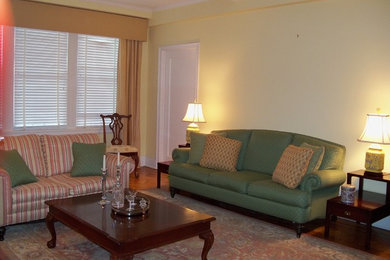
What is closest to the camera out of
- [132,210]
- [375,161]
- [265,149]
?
[132,210]

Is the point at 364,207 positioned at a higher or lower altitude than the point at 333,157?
lower

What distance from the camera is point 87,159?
15.4 feet

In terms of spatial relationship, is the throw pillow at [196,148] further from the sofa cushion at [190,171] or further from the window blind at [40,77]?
the window blind at [40,77]

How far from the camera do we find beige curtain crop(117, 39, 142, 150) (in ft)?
23.6

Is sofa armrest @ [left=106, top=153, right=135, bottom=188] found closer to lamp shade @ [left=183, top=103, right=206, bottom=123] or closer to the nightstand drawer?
lamp shade @ [left=183, top=103, right=206, bottom=123]

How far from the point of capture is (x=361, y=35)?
4.61m

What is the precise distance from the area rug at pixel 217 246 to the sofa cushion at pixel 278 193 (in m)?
0.34

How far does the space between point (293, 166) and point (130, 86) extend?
3.86m

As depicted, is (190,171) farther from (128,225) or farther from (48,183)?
(128,225)

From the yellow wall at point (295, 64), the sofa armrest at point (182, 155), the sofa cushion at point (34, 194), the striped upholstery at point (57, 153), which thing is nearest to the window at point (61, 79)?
the yellow wall at point (295, 64)

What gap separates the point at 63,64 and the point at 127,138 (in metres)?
1.68

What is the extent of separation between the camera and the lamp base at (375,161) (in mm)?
4234

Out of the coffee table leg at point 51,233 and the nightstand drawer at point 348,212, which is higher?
the nightstand drawer at point 348,212

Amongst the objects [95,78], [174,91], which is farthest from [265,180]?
[95,78]
